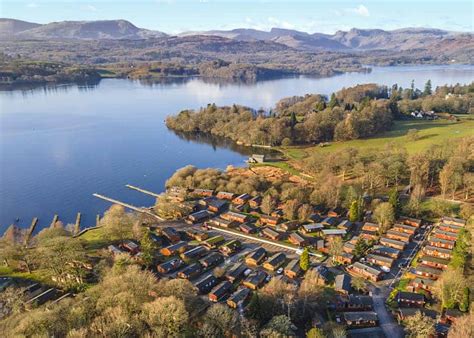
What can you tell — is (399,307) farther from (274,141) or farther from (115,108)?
(115,108)

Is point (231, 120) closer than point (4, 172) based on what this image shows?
No

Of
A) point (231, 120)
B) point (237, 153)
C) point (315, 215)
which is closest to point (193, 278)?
point (315, 215)

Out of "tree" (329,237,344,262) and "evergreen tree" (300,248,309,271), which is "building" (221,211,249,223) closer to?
"tree" (329,237,344,262)

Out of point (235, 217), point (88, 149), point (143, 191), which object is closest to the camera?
point (235, 217)

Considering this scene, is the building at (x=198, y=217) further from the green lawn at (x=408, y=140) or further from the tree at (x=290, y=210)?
the green lawn at (x=408, y=140)

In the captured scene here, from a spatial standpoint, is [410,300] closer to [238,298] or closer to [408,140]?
[238,298]

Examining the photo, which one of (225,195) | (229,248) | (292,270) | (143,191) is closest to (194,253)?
(229,248)
